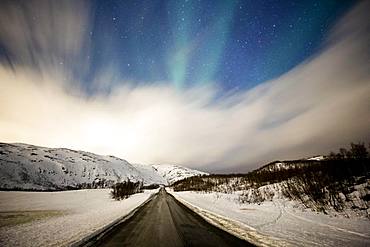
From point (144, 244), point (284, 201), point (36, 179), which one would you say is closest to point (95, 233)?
point (144, 244)

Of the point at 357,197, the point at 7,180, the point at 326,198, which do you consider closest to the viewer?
the point at 357,197

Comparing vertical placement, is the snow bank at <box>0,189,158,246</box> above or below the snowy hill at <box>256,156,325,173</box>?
below

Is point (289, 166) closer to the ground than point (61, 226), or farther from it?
farther from it

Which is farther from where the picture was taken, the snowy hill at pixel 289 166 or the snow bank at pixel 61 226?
the snowy hill at pixel 289 166

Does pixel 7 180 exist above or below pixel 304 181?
above

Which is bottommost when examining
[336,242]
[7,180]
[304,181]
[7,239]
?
[7,239]

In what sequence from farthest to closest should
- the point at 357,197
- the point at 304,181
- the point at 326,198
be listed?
the point at 304,181 → the point at 326,198 → the point at 357,197

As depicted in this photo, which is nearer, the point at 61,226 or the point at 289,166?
the point at 61,226

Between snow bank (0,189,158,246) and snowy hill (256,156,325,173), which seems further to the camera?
snowy hill (256,156,325,173)

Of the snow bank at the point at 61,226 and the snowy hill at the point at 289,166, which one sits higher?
the snowy hill at the point at 289,166

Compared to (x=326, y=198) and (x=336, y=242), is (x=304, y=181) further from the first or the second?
(x=336, y=242)

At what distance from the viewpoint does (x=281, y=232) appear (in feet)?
26.8

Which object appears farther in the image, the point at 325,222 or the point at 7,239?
the point at 325,222

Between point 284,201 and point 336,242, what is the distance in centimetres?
1209
